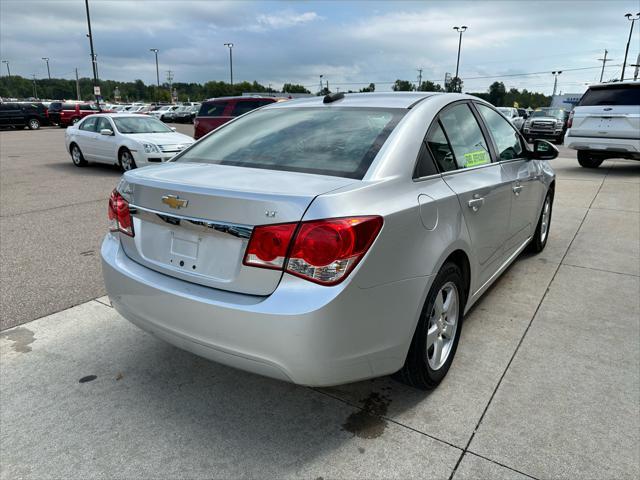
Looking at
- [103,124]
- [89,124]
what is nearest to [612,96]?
[103,124]

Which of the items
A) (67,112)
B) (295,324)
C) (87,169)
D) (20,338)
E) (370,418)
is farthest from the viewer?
(67,112)

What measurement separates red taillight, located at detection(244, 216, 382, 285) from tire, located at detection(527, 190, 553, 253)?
145 inches

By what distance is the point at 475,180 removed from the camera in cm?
312

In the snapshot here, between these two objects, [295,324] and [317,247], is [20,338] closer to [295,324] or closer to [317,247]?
[295,324]

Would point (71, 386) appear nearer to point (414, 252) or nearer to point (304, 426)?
point (304, 426)

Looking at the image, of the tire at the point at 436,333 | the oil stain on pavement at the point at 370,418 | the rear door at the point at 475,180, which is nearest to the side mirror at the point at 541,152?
the rear door at the point at 475,180

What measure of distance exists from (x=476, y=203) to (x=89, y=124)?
40.9 feet

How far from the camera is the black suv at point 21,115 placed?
103 ft

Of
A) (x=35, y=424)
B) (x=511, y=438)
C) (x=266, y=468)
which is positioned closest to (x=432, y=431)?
(x=511, y=438)

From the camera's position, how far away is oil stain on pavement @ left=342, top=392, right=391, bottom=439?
2.50m

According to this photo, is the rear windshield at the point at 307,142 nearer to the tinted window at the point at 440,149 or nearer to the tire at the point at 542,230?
the tinted window at the point at 440,149

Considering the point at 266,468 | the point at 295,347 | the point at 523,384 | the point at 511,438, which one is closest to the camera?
the point at 295,347

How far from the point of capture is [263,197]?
2123 millimetres

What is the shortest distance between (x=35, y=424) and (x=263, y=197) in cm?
174
